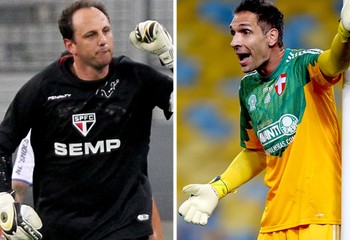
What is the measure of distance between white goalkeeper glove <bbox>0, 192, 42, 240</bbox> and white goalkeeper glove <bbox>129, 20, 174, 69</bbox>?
0.69 metres

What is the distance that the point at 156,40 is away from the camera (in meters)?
2.51

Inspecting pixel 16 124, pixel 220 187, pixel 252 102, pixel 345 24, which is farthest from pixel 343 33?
pixel 16 124

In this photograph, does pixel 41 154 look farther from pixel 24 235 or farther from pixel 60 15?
pixel 60 15

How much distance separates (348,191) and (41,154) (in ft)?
3.49

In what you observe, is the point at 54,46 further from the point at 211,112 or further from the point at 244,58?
the point at 244,58

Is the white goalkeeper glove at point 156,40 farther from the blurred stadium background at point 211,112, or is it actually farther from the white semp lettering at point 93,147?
the white semp lettering at point 93,147

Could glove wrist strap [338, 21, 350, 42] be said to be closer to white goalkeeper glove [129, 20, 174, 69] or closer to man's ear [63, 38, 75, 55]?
white goalkeeper glove [129, 20, 174, 69]

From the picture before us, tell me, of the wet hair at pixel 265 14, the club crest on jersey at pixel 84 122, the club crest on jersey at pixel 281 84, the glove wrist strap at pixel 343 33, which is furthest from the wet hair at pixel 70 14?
the glove wrist strap at pixel 343 33

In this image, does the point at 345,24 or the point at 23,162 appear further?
the point at 23,162

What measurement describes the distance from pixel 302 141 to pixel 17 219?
103 centimetres

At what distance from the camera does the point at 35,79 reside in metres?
2.61

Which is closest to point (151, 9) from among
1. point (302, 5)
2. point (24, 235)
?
point (302, 5)

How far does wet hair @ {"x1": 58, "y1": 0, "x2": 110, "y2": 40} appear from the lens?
A: 8.41ft

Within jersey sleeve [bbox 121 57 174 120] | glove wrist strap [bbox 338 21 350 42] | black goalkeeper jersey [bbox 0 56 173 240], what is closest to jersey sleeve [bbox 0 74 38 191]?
black goalkeeper jersey [bbox 0 56 173 240]
